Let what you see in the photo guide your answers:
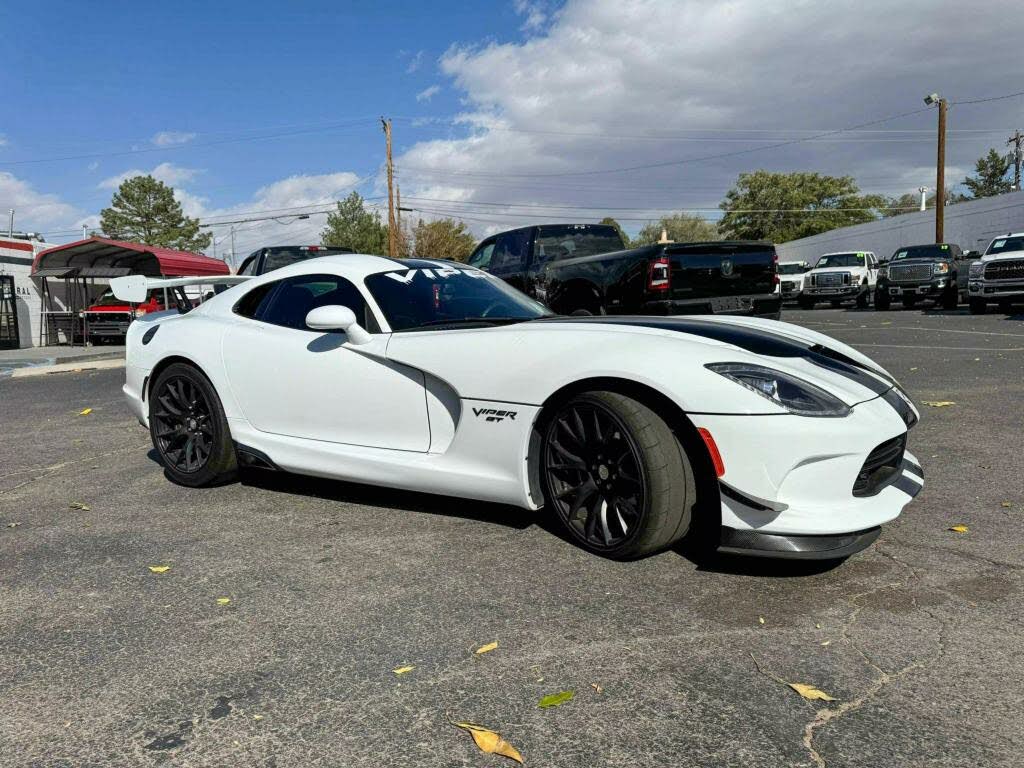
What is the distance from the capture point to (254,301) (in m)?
4.88

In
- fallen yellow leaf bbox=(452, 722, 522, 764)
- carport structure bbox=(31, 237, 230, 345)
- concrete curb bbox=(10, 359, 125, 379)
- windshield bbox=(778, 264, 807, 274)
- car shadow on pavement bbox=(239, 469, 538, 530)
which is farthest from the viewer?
windshield bbox=(778, 264, 807, 274)

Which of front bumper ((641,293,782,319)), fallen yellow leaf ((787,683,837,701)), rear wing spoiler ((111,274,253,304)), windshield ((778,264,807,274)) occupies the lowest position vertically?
fallen yellow leaf ((787,683,837,701))

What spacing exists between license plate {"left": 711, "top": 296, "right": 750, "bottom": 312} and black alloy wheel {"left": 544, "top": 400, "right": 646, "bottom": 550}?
5706 millimetres

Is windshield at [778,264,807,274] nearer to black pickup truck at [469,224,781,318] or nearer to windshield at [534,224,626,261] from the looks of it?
windshield at [534,224,626,261]

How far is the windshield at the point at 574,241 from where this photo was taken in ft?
36.9

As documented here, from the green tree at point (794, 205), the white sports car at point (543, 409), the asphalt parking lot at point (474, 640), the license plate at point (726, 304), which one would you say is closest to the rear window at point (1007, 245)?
the license plate at point (726, 304)

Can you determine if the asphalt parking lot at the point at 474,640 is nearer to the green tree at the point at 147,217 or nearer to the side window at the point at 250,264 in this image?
the side window at the point at 250,264

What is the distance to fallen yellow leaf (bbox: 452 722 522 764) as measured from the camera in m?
2.06

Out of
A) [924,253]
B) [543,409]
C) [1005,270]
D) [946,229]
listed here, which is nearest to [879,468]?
[543,409]

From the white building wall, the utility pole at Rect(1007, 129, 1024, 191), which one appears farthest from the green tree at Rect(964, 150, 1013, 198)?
the white building wall

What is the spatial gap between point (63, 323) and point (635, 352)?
2275cm

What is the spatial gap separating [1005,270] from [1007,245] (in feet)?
4.66

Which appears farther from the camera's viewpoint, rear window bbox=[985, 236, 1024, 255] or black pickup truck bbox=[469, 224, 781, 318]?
rear window bbox=[985, 236, 1024, 255]

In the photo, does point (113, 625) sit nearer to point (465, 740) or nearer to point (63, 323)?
point (465, 740)
